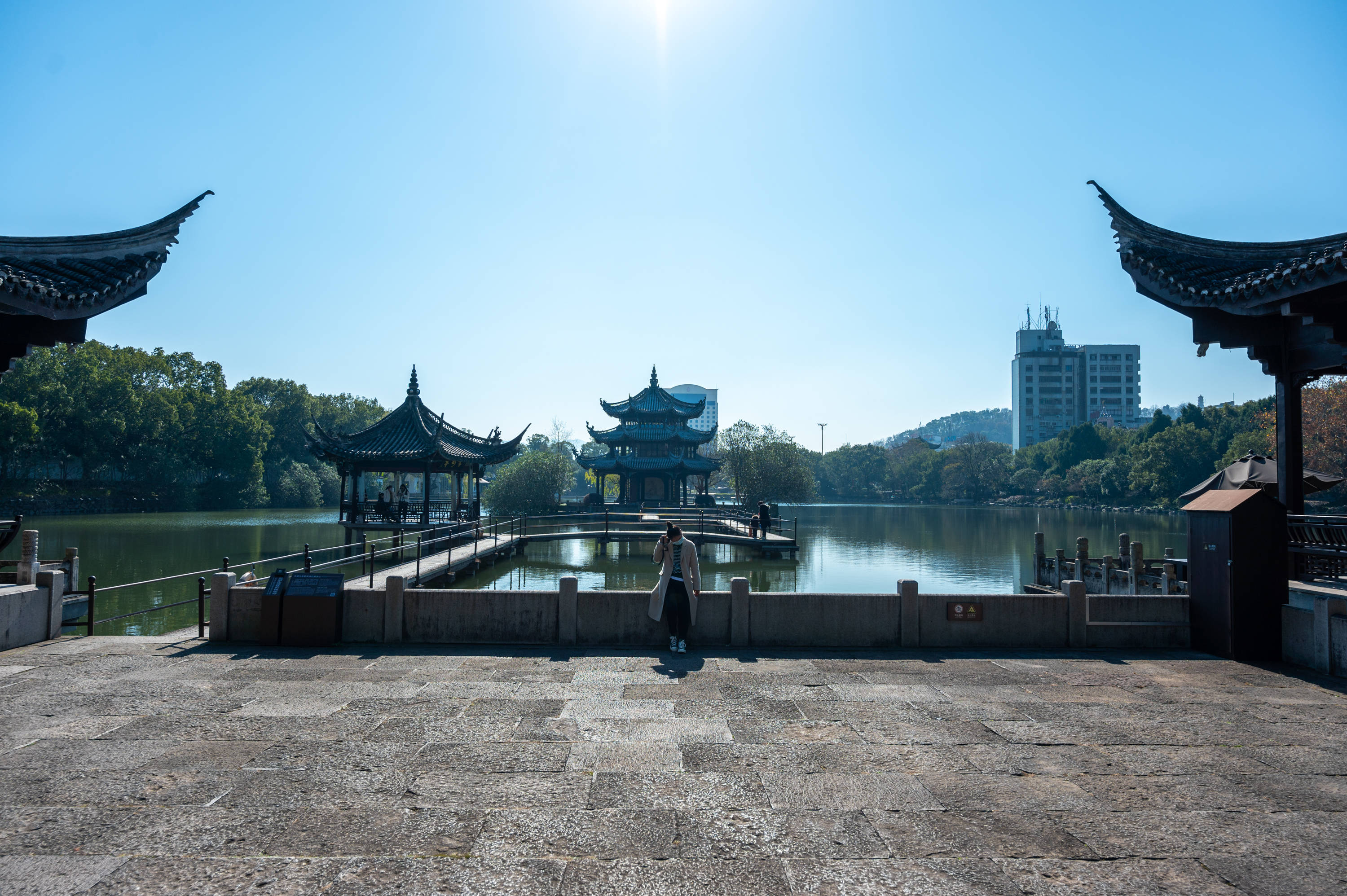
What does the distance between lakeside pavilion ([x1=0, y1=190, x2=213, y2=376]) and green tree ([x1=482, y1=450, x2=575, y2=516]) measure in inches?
1572

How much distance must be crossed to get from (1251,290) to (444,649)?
11.4 metres

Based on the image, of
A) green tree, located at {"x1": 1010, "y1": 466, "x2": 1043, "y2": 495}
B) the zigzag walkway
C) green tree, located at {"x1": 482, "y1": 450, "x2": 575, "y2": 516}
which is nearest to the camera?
the zigzag walkway

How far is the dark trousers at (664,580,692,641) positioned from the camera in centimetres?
973

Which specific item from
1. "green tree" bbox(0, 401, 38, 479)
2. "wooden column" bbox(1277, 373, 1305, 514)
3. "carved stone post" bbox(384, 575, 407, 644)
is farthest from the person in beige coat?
"green tree" bbox(0, 401, 38, 479)

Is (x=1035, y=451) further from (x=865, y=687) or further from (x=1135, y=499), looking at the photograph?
(x=865, y=687)

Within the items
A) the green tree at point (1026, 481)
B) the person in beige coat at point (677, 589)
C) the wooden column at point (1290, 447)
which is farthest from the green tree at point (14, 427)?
the green tree at point (1026, 481)

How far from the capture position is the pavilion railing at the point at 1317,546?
10.2 metres

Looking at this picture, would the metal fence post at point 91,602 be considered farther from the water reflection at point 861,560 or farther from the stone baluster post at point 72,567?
the water reflection at point 861,560

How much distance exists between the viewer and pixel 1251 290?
959 cm

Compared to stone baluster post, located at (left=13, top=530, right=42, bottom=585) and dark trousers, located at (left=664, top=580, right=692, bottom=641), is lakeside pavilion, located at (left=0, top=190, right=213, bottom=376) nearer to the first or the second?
stone baluster post, located at (left=13, top=530, right=42, bottom=585)

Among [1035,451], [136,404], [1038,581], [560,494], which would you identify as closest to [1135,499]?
[1035,451]

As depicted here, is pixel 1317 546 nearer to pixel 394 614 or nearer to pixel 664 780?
pixel 664 780

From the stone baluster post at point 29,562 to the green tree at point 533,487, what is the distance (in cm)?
3923

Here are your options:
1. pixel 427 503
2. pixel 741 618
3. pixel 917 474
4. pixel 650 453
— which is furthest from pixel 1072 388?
pixel 741 618
